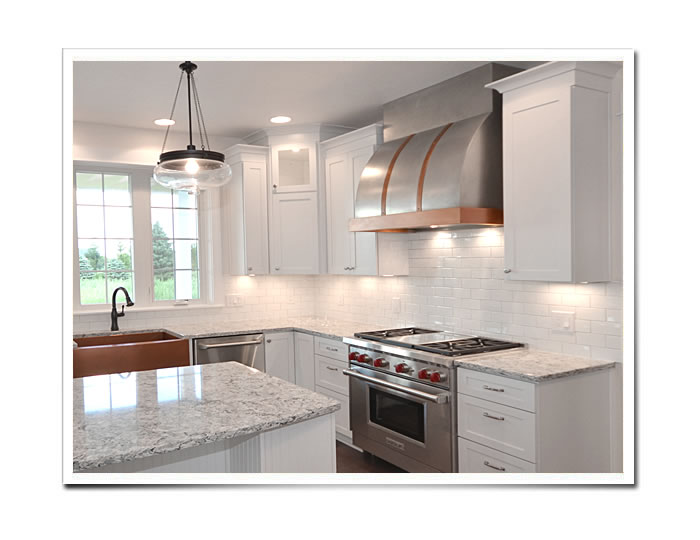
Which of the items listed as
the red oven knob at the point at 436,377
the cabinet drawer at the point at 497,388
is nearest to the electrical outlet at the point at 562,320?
the cabinet drawer at the point at 497,388

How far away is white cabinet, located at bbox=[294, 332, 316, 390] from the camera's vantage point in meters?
4.60

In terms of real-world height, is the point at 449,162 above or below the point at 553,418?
above

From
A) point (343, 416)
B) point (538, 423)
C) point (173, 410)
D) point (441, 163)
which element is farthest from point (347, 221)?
point (173, 410)

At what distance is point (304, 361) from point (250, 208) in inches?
53.4

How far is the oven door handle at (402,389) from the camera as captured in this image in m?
3.22

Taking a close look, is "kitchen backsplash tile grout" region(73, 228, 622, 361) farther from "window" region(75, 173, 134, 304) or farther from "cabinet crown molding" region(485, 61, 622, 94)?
"cabinet crown molding" region(485, 61, 622, 94)

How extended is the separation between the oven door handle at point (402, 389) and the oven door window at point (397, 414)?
8 centimetres

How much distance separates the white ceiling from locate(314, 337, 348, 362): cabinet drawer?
171 centimetres

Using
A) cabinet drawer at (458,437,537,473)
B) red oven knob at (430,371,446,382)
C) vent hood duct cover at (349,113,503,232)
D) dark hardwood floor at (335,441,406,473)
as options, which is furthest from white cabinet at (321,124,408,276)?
cabinet drawer at (458,437,537,473)

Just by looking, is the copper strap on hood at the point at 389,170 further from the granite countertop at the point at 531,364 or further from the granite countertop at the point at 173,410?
the granite countertop at the point at 173,410
